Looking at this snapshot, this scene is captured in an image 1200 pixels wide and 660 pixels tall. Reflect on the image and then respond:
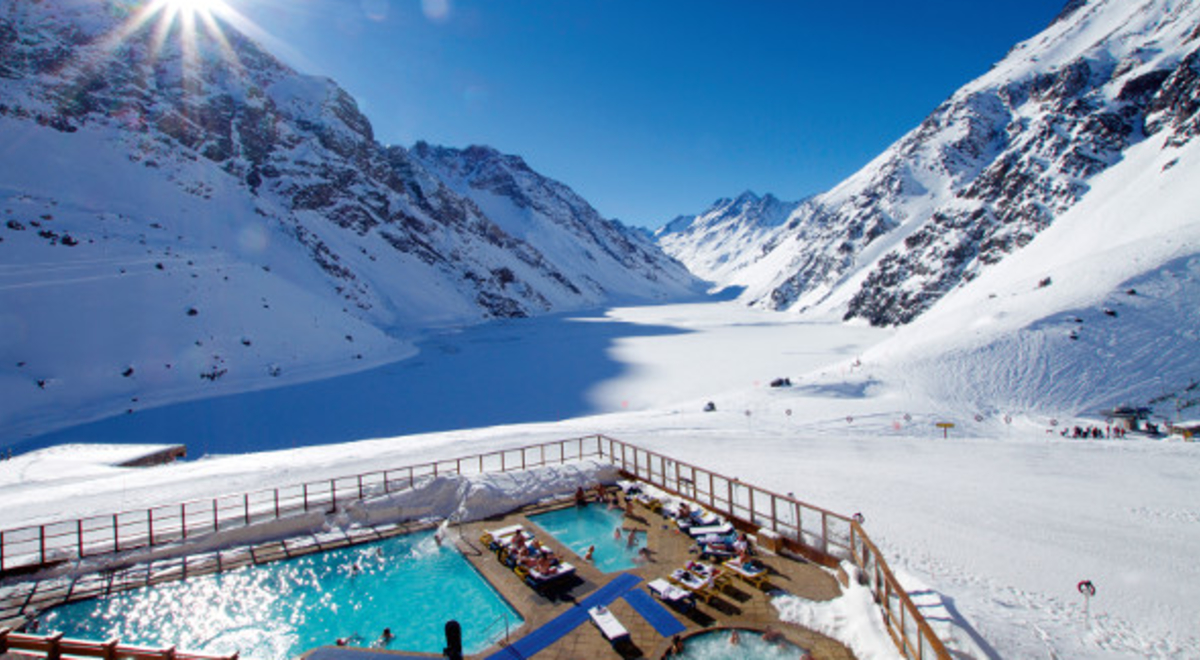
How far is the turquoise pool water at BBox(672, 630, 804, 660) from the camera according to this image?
12672 millimetres

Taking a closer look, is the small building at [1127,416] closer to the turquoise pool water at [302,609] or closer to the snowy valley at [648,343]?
the snowy valley at [648,343]

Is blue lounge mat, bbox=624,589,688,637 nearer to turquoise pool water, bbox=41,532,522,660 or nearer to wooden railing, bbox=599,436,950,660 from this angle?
turquoise pool water, bbox=41,532,522,660

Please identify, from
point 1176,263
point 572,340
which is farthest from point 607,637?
point 572,340

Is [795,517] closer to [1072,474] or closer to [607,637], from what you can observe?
[607,637]

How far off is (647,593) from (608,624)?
6.82 feet

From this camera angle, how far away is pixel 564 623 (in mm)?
14258

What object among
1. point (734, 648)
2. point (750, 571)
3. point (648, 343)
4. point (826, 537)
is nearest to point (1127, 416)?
point (826, 537)

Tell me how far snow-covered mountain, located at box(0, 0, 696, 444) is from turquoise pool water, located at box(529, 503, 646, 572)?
1611 inches

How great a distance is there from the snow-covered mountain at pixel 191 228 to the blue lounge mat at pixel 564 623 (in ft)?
148

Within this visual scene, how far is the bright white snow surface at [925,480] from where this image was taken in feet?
48.8

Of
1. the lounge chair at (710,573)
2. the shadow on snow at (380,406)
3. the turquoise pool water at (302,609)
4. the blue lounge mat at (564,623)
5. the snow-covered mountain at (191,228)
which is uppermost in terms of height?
the snow-covered mountain at (191,228)

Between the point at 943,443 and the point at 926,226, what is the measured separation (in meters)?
96.7

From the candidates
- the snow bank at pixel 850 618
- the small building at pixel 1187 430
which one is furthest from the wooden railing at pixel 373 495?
the small building at pixel 1187 430

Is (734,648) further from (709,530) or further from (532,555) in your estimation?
(532,555)
